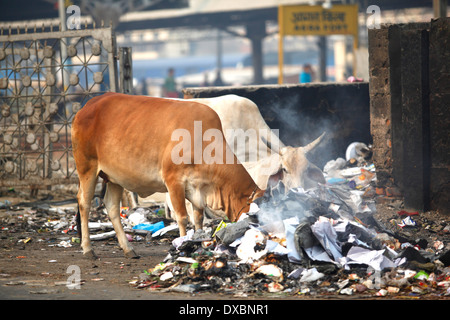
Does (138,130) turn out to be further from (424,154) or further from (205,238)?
(424,154)

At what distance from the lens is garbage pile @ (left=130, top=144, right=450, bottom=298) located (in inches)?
206

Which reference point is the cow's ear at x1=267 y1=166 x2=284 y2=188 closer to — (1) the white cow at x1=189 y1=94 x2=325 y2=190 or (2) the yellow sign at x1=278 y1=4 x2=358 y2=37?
(1) the white cow at x1=189 y1=94 x2=325 y2=190

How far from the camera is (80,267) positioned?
21.0 ft

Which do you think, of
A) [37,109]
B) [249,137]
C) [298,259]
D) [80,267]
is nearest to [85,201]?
[80,267]

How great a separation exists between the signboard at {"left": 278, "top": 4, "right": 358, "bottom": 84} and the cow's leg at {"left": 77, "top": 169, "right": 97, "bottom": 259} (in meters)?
11.8

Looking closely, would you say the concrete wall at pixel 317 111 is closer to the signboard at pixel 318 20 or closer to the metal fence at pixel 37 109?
the metal fence at pixel 37 109

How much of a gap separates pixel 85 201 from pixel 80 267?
903mm

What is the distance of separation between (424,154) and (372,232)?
87.5 inches

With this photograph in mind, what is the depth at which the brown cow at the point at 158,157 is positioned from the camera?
21.4ft

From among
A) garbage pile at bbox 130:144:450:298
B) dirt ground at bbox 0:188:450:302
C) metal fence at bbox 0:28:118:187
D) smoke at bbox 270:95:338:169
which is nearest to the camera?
dirt ground at bbox 0:188:450:302

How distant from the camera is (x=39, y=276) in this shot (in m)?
5.99

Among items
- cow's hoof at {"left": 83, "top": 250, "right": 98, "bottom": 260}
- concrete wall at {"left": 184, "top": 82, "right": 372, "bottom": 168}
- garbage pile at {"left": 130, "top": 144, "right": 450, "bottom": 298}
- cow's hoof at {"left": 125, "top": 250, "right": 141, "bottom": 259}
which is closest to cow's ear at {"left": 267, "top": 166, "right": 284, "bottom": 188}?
garbage pile at {"left": 130, "top": 144, "right": 450, "bottom": 298}
